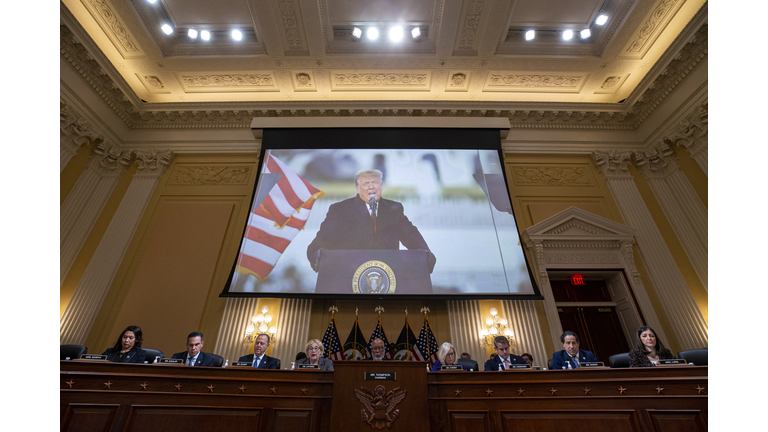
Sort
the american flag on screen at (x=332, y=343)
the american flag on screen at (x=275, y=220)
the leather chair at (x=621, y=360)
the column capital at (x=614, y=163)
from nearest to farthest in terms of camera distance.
Answer: 1. the leather chair at (x=621, y=360)
2. the american flag on screen at (x=332, y=343)
3. the american flag on screen at (x=275, y=220)
4. the column capital at (x=614, y=163)

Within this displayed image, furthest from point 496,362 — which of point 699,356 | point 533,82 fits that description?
point 533,82

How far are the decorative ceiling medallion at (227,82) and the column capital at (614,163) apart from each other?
755cm

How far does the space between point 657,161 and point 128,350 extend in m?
9.75

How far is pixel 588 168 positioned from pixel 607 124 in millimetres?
1261

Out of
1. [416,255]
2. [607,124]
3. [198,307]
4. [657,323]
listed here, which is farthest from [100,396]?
[607,124]

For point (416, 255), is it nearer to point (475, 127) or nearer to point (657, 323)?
point (475, 127)

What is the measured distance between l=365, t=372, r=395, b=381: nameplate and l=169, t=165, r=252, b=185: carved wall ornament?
5830 millimetres

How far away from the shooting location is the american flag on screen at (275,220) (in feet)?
19.4

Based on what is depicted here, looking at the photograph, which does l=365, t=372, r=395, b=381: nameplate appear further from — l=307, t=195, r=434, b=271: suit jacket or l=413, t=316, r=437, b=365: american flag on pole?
l=307, t=195, r=434, b=271: suit jacket

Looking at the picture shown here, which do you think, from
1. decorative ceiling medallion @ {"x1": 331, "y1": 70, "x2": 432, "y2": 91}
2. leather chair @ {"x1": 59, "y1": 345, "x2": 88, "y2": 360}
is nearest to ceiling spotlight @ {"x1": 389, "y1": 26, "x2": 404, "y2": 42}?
decorative ceiling medallion @ {"x1": 331, "y1": 70, "x2": 432, "y2": 91}

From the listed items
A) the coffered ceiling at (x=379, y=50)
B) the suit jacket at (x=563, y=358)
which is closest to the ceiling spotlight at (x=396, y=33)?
the coffered ceiling at (x=379, y=50)

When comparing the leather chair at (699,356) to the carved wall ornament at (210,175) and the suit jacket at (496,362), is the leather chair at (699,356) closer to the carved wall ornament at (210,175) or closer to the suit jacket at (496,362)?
the suit jacket at (496,362)

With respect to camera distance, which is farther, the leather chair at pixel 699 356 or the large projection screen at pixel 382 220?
the large projection screen at pixel 382 220

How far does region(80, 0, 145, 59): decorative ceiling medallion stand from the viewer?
6012 millimetres
